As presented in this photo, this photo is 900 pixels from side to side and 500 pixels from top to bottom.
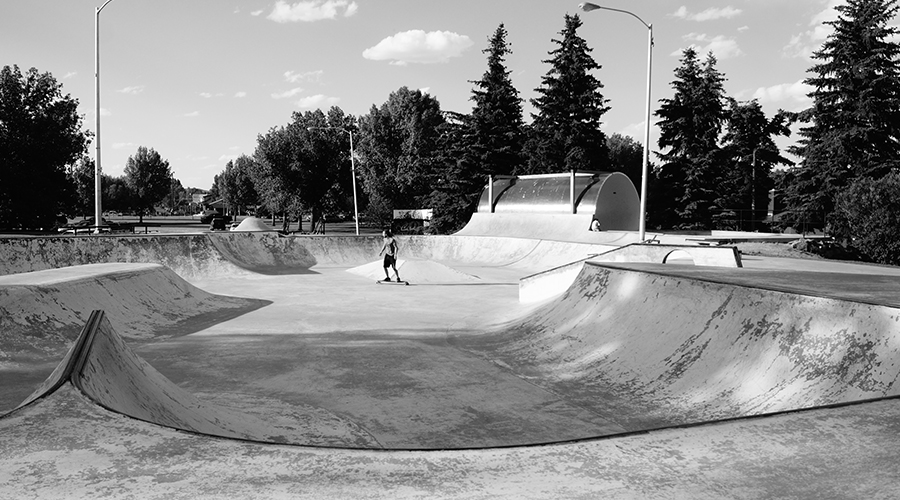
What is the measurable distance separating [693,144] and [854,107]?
11016 mm

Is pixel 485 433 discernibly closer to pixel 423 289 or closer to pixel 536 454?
pixel 536 454

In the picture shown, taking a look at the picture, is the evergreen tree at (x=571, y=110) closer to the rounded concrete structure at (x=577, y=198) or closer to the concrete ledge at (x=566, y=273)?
the rounded concrete structure at (x=577, y=198)

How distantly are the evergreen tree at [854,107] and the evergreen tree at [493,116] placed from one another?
61.1ft

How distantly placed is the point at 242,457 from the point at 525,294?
11155 mm

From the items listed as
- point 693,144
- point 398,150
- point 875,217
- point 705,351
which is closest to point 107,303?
point 705,351

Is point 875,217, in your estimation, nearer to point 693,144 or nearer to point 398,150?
point 693,144

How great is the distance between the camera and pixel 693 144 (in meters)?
41.1

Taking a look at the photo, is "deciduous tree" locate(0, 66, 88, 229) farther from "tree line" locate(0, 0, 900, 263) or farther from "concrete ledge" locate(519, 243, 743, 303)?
"concrete ledge" locate(519, 243, 743, 303)

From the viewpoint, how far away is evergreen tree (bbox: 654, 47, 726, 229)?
132ft

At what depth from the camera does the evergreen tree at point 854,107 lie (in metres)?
30.1

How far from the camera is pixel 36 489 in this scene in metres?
2.42

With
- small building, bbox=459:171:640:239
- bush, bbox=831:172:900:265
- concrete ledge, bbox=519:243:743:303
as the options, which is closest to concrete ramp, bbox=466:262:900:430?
concrete ledge, bbox=519:243:743:303

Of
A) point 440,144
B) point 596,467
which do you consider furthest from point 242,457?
point 440,144

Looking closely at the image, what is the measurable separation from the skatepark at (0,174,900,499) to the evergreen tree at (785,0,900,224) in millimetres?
19121
